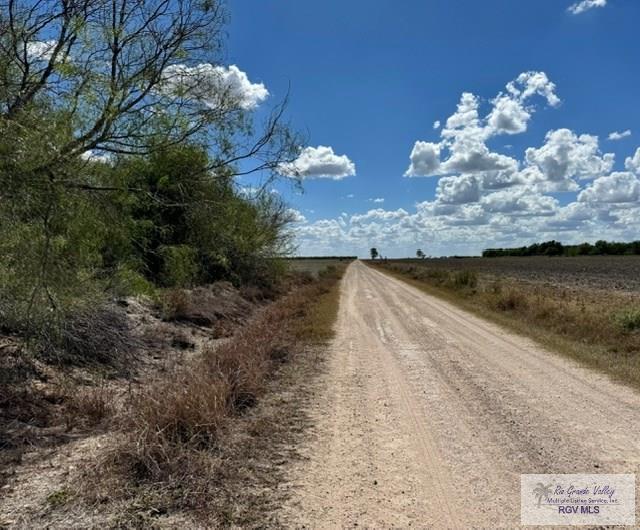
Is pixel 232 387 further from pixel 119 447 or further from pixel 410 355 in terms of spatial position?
pixel 410 355

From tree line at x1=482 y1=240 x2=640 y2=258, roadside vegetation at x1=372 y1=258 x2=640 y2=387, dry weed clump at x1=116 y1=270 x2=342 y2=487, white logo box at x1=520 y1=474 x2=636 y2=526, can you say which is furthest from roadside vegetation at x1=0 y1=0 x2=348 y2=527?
tree line at x1=482 y1=240 x2=640 y2=258

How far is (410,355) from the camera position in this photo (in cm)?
1057

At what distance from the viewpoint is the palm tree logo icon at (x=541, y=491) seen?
415 centimetres

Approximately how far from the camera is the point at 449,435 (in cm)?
566

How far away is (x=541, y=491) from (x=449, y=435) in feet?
4.83

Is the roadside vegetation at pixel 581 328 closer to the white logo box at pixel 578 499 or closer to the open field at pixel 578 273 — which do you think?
the white logo box at pixel 578 499

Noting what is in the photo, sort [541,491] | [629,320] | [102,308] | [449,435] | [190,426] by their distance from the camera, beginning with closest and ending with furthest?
[541,491], [190,426], [449,435], [102,308], [629,320]

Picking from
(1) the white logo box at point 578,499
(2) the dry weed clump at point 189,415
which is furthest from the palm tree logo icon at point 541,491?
(2) the dry weed clump at point 189,415

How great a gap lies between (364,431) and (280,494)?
6.07 feet

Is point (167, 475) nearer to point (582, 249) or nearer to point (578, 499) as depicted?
point (578, 499)

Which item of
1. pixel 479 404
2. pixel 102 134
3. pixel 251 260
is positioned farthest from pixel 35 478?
pixel 251 260

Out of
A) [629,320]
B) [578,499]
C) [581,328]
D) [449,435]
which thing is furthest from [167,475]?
[629,320]

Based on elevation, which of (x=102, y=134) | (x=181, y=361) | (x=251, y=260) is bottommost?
(x=181, y=361)

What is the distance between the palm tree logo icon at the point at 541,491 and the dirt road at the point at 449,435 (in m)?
0.15
